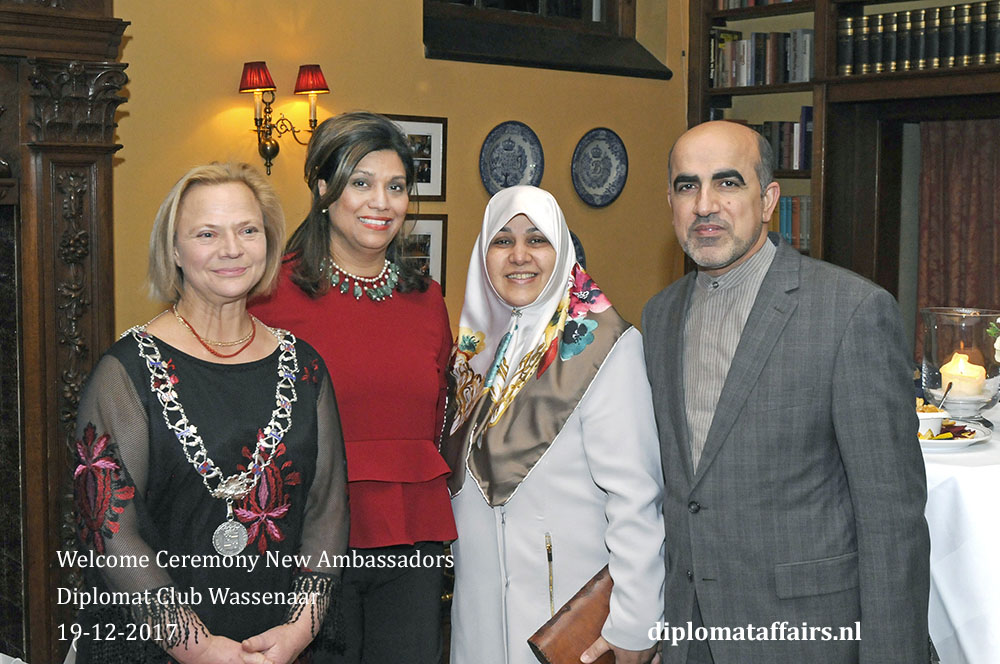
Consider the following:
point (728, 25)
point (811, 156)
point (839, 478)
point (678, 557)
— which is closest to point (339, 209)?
point (678, 557)

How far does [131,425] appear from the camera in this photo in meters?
1.82

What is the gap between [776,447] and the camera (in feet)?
5.98

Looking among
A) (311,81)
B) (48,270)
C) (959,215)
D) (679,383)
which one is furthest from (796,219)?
(679,383)

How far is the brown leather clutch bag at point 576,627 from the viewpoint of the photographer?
199cm

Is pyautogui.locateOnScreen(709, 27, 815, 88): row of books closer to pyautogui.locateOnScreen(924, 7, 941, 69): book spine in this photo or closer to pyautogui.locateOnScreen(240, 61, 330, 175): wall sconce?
pyautogui.locateOnScreen(924, 7, 941, 69): book spine

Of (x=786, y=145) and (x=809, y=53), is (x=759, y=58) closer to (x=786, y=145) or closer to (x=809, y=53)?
(x=809, y=53)

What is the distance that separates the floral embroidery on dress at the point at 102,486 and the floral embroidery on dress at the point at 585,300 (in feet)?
3.00

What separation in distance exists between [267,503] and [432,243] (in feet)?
10.7

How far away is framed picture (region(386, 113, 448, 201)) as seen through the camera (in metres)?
5.05

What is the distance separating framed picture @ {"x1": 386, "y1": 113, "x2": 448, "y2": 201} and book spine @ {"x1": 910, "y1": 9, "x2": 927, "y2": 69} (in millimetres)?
2360

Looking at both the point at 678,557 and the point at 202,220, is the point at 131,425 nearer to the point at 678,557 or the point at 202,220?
the point at 202,220

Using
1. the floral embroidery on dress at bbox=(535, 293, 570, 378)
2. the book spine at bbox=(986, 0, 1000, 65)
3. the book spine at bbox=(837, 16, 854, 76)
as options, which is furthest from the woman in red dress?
the book spine at bbox=(837, 16, 854, 76)

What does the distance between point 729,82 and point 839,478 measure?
4.60m

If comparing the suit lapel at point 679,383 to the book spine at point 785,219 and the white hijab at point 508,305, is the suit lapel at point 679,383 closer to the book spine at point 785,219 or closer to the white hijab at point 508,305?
the white hijab at point 508,305
